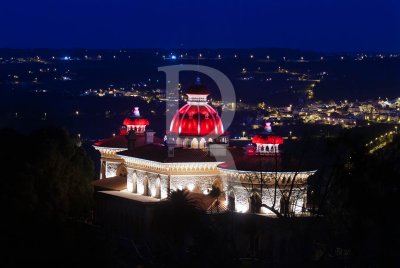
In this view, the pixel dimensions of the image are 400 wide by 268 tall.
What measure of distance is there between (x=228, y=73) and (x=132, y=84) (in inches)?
731

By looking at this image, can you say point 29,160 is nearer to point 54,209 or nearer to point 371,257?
point 54,209

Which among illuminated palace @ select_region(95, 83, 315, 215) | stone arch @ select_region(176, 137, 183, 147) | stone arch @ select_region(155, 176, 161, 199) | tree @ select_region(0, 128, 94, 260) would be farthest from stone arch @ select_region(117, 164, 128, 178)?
stone arch @ select_region(155, 176, 161, 199)

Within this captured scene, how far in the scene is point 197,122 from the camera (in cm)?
4522

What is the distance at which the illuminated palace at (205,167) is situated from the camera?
131 ft

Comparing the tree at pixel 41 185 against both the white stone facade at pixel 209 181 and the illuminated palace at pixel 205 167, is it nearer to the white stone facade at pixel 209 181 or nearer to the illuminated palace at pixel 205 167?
the white stone facade at pixel 209 181

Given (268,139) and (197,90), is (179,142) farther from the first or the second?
(268,139)

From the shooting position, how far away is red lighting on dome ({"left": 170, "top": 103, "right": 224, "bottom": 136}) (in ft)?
148

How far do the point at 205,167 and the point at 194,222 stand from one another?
24.3ft

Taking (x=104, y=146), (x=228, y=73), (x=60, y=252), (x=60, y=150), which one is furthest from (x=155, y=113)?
(x=60, y=252)

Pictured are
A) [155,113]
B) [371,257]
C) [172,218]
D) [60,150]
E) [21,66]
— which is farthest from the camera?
[21,66]

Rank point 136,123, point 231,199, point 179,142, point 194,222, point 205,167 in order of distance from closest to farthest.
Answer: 1. point 194,222
2. point 231,199
3. point 205,167
4. point 179,142
5. point 136,123

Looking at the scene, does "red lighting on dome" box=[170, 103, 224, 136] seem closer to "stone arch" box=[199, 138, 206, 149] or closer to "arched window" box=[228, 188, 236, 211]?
"stone arch" box=[199, 138, 206, 149]

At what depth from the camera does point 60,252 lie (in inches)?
1203

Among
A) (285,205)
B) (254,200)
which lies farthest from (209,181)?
(285,205)
